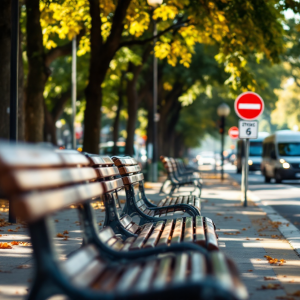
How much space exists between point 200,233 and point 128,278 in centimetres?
168

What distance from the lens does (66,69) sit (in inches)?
1318

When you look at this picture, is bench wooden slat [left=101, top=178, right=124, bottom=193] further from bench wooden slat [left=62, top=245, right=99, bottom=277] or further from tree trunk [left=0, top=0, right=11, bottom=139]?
tree trunk [left=0, top=0, right=11, bottom=139]

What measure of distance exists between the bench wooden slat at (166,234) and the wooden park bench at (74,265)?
2.64 ft

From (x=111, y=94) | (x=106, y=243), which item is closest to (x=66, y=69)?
(x=111, y=94)

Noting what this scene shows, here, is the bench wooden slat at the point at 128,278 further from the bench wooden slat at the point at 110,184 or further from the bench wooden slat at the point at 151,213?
the bench wooden slat at the point at 151,213

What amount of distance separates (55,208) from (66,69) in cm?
3093

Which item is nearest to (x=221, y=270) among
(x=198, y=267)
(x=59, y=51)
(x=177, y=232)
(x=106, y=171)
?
(x=198, y=267)

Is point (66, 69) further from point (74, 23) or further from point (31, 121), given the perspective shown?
point (31, 121)

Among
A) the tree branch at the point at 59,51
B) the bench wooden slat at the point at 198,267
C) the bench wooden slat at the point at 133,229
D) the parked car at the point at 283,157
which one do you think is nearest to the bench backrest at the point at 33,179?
the bench wooden slat at the point at 198,267

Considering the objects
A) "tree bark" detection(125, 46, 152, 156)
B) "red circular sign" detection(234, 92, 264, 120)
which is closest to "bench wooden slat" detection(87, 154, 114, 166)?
"red circular sign" detection(234, 92, 264, 120)

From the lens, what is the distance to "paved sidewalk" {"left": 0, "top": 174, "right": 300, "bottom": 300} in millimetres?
5184

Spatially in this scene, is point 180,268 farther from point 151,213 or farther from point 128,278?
point 151,213

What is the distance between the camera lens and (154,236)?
197 inches

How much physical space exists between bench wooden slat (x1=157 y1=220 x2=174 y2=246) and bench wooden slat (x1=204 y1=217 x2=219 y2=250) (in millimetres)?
296
